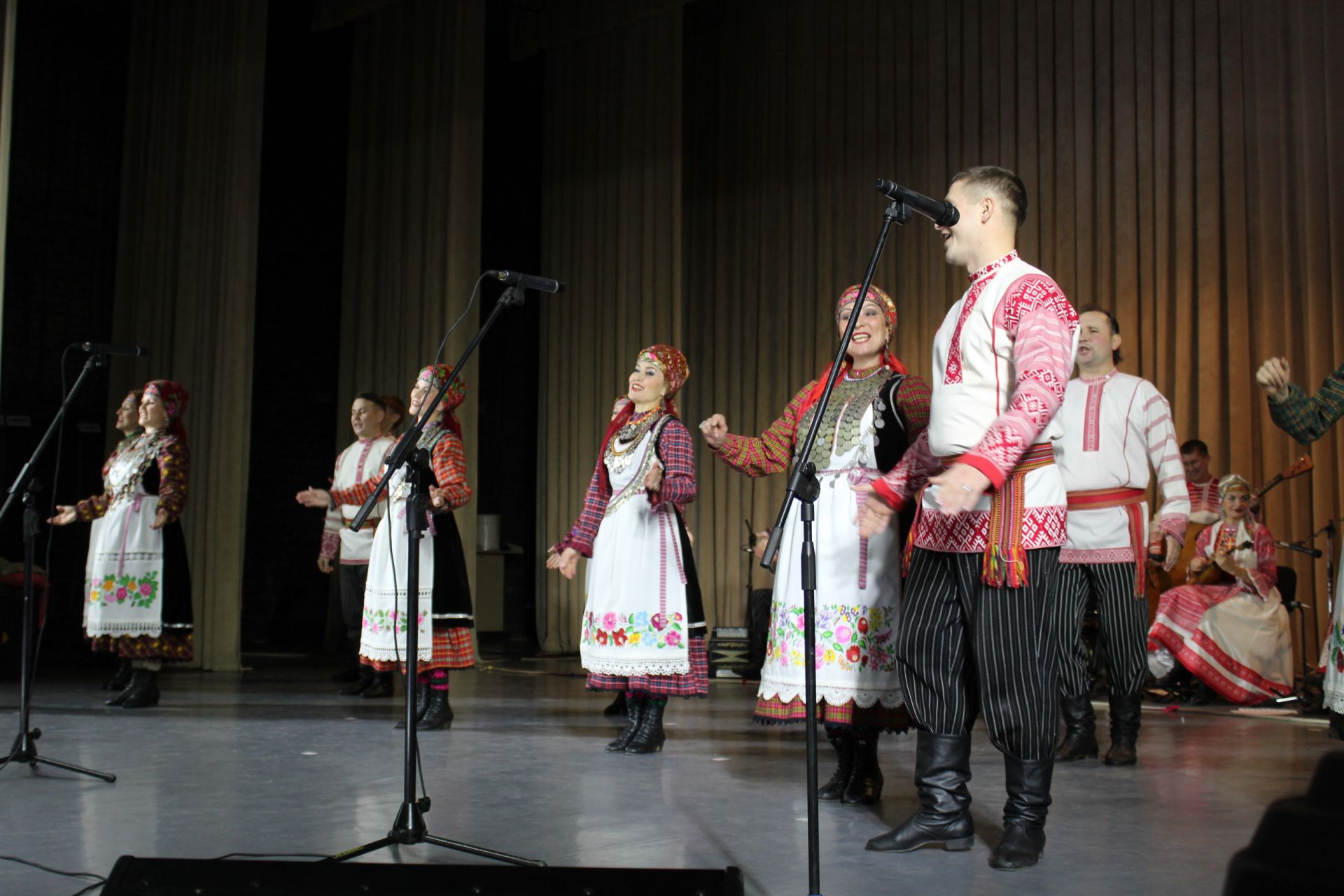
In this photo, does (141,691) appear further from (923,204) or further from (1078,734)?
(923,204)

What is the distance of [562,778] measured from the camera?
3396mm

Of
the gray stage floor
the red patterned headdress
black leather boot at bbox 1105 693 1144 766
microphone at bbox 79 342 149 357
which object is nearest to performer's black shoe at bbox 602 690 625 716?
the gray stage floor

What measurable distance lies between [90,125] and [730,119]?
4.70 metres

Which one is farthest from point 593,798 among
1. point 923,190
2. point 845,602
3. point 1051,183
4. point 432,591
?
point 923,190

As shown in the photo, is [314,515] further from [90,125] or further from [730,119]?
[730,119]

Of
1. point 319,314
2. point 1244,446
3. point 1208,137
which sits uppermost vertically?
point 1208,137

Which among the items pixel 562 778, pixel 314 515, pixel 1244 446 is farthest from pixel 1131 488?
pixel 314 515

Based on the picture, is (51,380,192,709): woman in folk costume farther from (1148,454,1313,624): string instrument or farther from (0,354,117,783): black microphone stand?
(1148,454,1313,624): string instrument

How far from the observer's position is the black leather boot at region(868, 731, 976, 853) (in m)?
2.44

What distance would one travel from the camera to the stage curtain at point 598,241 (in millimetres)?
9102

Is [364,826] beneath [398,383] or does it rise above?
beneath

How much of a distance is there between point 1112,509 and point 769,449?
1126mm

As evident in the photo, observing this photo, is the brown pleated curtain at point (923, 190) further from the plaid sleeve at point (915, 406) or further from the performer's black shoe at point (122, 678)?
the plaid sleeve at point (915, 406)

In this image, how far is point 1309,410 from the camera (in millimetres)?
2838
